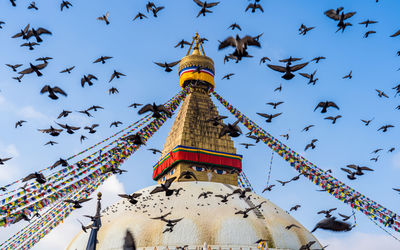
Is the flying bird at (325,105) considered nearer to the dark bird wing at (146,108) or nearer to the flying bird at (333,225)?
the flying bird at (333,225)

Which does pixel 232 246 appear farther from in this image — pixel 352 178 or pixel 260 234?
pixel 352 178

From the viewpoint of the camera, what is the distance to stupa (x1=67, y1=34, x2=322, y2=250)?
38.5ft

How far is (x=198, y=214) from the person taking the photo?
12570 mm

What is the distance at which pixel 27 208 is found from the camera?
11.1 m

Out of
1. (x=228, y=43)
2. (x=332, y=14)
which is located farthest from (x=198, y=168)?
(x=228, y=43)

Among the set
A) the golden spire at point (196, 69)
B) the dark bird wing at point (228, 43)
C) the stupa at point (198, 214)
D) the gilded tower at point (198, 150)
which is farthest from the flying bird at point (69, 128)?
the golden spire at point (196, 69)

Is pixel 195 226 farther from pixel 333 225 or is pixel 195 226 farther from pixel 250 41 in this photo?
pixel 250 41

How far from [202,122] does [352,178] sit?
32.4ft

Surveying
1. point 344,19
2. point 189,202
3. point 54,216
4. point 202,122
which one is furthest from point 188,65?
point 344,19

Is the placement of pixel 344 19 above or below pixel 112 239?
above

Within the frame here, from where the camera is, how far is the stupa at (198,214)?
11750 mm

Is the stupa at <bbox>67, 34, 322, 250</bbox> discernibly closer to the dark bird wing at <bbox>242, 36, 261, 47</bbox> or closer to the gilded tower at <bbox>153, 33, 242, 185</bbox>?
the gilded tower at <bbox>153, 33, 242, 185</bbox>

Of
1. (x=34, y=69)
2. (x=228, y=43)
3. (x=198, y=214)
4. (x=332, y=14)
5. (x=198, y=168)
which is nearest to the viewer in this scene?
(x=228, y=43)

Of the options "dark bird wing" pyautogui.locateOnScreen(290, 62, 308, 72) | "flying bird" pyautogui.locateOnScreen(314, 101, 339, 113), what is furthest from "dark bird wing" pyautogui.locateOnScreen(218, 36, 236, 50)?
"flying bird" pyautogui.locateOnScreen(314, 101, 339, 113)
